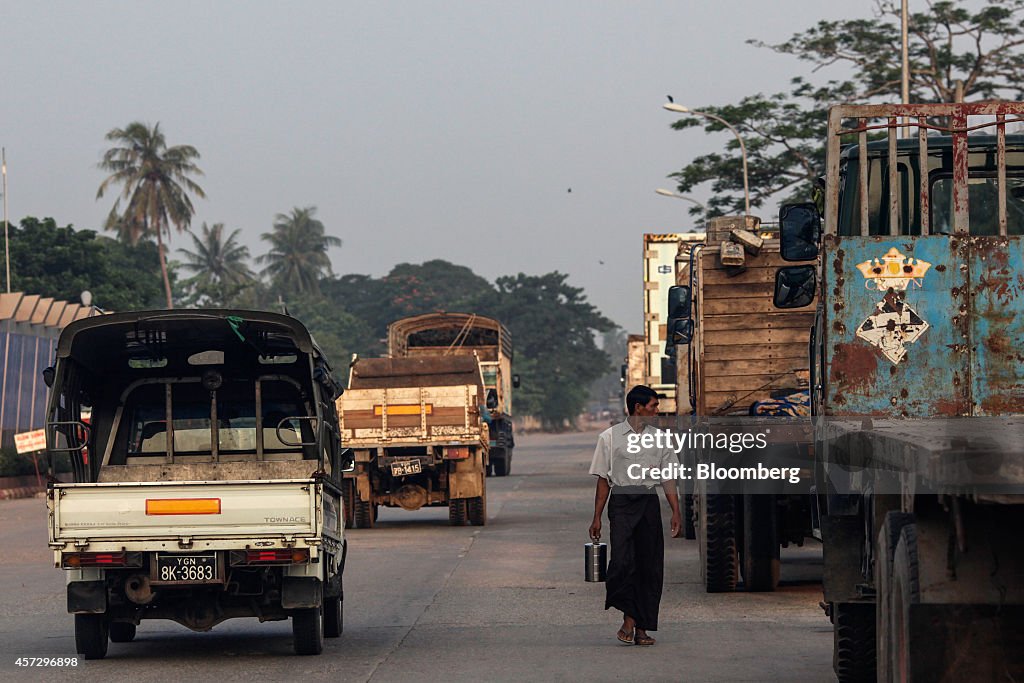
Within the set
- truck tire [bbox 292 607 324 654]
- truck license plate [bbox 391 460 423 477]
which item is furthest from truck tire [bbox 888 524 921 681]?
truck license plate [bbox 391 460 423 477]

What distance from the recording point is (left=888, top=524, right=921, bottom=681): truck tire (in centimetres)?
554

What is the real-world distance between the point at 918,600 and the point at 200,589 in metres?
6.38

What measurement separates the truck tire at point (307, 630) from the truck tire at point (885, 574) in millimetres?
4992

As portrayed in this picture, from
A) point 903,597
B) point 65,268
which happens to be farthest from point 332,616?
point 65,268

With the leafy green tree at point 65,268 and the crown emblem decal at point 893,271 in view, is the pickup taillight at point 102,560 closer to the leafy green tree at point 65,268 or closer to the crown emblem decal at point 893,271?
the crown emblem decal at point 893,271

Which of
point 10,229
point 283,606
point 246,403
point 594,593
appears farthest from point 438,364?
point 10,229

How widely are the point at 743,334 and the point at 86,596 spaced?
23.0ft

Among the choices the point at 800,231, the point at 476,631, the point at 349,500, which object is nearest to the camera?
the point at 800,231

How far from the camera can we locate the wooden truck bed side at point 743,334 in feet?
49.3

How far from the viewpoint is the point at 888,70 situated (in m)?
40.0

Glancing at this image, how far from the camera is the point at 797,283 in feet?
35.1

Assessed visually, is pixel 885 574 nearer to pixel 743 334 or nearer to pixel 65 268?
pixel 743 334

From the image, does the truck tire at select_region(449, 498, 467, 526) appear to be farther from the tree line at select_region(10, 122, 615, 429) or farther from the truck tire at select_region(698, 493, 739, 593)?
the tree line at select_region(10, 122, 615, 429)

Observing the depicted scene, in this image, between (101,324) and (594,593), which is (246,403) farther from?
(594,593)
